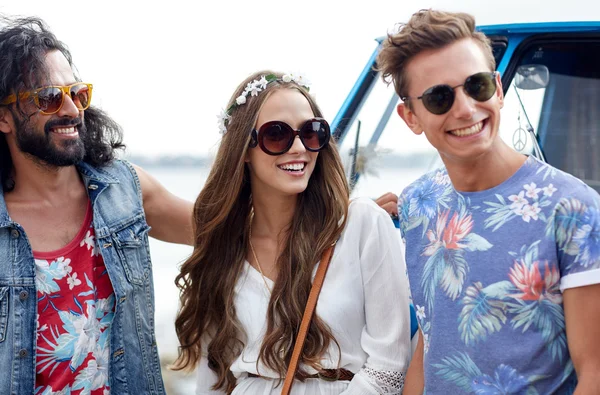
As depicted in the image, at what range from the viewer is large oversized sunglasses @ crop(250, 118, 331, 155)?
2.96 m

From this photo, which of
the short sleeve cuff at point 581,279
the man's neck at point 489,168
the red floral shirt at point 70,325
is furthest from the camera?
the red floral shirt at point 70,325

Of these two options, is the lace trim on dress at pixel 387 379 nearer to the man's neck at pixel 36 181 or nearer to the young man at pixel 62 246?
the young man at pixel 62 246

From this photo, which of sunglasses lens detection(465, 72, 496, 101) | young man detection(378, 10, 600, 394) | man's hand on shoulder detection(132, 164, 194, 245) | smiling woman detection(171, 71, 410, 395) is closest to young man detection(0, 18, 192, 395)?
man's hand on shoulder detection(132, 164, 194, 245)

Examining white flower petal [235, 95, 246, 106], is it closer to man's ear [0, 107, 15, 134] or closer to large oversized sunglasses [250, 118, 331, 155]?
large oversized sunglasses [250, 118, 331, 155]

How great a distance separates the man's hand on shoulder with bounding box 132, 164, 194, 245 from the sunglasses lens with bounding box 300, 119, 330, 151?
95 centimetres

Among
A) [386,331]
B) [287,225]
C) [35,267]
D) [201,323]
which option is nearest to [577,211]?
[386,331]

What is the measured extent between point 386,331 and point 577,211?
1.01m

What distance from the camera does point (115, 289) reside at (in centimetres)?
318

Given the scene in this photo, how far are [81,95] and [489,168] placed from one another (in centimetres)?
186

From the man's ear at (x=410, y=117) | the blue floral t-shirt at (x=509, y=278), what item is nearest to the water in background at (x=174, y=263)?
the man's ear at (x=410, y=117)

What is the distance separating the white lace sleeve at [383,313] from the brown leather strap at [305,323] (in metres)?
0.16

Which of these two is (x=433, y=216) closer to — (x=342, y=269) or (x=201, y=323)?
(x=342, y=269)

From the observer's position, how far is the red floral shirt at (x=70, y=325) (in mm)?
3023

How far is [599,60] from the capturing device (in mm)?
3656
